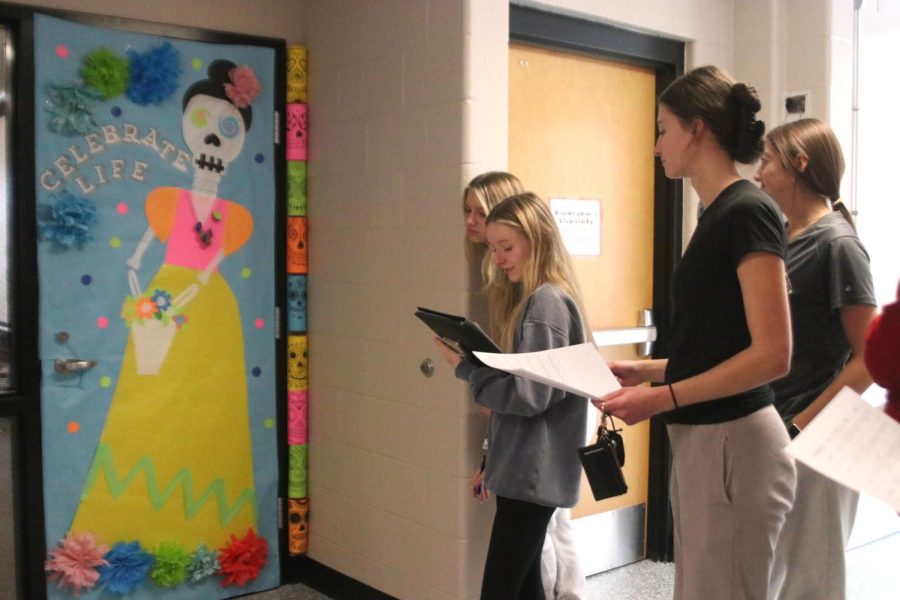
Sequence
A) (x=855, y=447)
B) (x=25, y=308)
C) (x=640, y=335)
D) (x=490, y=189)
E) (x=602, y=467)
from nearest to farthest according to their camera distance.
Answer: (x=855, y=447) → (x=602, y=467) → (x=490, y=189) → (x=25, y=308) → (x=640, y=335)

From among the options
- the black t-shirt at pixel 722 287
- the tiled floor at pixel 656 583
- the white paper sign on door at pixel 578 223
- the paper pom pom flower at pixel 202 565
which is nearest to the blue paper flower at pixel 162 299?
the paper pom pom flower at pixel 202 565

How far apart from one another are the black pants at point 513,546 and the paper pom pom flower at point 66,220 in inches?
57.5

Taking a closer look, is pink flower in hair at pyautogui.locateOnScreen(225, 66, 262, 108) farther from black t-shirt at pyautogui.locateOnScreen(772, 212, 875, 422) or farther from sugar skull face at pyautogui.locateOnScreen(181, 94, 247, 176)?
black t-shirt at pyautogui.locateOnScreen(772, 212, 875, 422)

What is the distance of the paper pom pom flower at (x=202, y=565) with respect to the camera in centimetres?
292

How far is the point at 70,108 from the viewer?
266 cm

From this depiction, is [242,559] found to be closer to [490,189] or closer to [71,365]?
[71,365]

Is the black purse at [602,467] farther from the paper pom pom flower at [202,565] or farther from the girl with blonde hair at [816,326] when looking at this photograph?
the paper pom pom flower at [202,565]

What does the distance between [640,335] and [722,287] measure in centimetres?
162

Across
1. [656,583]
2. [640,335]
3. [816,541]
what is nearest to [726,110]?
[816,541]

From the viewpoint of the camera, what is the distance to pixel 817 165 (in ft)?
7.14

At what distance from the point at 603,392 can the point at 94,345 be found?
66.7 inches

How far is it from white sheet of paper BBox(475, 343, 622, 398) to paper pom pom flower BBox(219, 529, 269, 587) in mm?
1571

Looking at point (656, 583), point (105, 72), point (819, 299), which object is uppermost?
point (105, 72)

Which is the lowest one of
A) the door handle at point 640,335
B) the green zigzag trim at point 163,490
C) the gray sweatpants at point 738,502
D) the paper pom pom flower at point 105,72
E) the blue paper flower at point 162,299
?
the green zigzag trim at point 163,490
